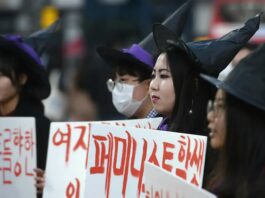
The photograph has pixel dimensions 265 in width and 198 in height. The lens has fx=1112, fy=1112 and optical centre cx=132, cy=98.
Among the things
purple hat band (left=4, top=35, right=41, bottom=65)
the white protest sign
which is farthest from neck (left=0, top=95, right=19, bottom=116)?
the white protest sign

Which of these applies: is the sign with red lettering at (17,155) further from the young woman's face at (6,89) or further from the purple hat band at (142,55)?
→ the purple hat band at (142,55)

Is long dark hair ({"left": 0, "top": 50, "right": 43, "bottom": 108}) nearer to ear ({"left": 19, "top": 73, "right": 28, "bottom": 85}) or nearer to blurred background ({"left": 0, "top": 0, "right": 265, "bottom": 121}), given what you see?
ear ({"left": 19, "top": 73, "right": 28, "bottom": 85})

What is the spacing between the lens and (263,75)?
4.83m

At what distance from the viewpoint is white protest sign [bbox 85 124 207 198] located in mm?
5277

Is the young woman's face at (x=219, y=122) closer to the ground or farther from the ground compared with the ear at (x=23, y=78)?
farther from the ground

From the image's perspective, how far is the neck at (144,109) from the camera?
7273 mm

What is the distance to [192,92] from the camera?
19.5 feet

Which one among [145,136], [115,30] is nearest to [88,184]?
[145,136]

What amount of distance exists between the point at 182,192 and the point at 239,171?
26 centimetres

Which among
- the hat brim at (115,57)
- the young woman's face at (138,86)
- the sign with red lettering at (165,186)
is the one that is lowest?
the sign with red lettering at (165,186)

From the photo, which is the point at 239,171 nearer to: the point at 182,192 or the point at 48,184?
the point at 182,192

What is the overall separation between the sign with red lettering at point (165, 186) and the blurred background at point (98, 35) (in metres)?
6.66

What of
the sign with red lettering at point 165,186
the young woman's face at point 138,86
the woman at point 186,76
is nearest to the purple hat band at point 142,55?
the young woman's face at point 138,86

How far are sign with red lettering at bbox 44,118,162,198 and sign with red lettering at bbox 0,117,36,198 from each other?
515 millimetres
